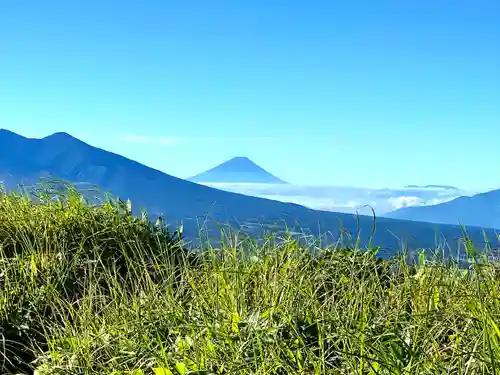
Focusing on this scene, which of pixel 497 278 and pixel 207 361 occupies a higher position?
pixel 497 278

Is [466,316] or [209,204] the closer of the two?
[466,316]

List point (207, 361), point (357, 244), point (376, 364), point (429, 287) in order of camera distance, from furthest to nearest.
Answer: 1. point (357, 244)
2. point (429, 287)
3. point (207, 361)
4. point (376, 364)

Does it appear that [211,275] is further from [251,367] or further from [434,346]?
[434,346]

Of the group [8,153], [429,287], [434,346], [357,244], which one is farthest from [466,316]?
[8,153]

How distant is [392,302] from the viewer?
3.34 metres

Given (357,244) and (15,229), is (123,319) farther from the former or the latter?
(15,229)

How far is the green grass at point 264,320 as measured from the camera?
258 centimetres

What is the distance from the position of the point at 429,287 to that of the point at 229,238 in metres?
1.32

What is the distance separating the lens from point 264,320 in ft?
9.41

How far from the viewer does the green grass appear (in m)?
2.58

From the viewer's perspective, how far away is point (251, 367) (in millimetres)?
2611

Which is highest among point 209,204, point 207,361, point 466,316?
point 209,204

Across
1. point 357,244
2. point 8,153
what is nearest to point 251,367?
point 357,244

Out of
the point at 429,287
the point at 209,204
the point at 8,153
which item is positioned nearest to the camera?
the point at 429,287
